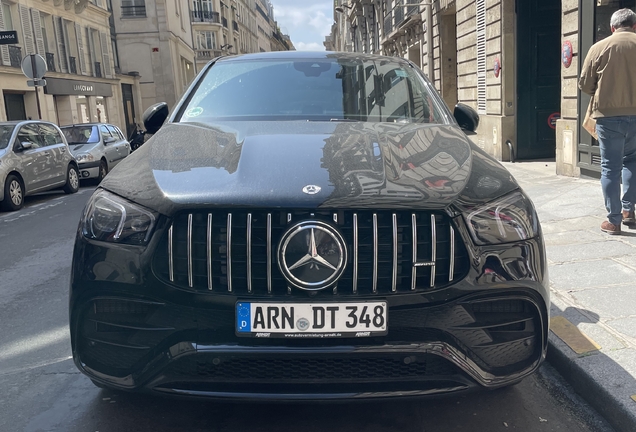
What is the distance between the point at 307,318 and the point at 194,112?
5.73 feet

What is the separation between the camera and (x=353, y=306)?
2.18m

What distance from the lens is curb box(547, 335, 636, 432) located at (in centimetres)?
253

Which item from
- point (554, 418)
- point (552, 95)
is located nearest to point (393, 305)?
point (554, 418)

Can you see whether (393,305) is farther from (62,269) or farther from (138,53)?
(138,53)

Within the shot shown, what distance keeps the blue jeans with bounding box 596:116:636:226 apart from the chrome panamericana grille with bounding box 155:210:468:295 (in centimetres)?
379

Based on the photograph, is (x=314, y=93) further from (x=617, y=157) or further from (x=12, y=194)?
(x=12, y=194)

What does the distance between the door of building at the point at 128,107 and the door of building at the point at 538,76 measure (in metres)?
30.3

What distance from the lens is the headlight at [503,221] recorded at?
230 centimetres

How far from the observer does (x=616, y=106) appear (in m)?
5.27

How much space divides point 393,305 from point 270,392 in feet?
1.75

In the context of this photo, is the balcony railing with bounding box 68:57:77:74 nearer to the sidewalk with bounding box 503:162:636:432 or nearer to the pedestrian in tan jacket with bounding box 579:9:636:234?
the sidewalk with bounding box 503:162:636:432

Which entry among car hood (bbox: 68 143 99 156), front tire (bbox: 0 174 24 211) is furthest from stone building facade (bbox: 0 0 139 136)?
front tire (bbox: 0 174 24 211)

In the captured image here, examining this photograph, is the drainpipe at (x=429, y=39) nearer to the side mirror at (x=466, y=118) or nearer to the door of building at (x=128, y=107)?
the side mirror at (x=466, y=118)

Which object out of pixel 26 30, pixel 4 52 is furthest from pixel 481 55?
pixel 26 30
